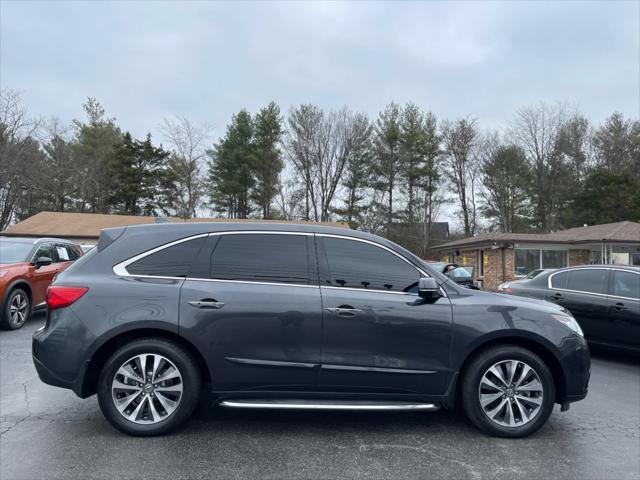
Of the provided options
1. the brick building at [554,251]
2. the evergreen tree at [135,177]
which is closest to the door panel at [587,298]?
the brick building at [554,251]

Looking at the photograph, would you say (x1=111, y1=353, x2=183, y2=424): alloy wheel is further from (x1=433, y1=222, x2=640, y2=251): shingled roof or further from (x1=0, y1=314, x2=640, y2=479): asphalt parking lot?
(x1=433, y1=222, x2=640, y2=251): shingled roof

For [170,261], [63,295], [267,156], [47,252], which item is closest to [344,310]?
[170,261]

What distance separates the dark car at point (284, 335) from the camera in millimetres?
3674

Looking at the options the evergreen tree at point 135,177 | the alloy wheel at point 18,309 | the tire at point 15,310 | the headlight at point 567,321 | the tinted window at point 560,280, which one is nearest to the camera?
the headlight at point 567,321

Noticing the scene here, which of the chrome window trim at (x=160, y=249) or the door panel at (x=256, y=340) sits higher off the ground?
the chrome window trim at (x=160, y=249)

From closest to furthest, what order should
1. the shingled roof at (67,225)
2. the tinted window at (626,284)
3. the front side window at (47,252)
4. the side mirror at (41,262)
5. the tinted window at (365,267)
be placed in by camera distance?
the tinted window at (365,267)
the tinted window at (626,284)
the side mirror at (41,262)
the front side window at (47,252)
the shingled roof at (67,225)

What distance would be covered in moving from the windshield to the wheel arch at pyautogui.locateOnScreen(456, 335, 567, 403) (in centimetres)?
850

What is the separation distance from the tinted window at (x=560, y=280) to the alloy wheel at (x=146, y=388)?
6684mm

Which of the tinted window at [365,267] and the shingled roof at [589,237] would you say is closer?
the tinted window at [365,267]

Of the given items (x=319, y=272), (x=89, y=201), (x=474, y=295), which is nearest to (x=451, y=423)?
(x=474, y=295)

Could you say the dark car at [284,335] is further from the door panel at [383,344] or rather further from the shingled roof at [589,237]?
the shingled roof at [589,237]

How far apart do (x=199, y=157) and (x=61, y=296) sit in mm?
39366

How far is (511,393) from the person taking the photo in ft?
12.8

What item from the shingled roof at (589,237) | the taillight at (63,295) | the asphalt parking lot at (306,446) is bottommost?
the asphalt parking lot at (306,446)
